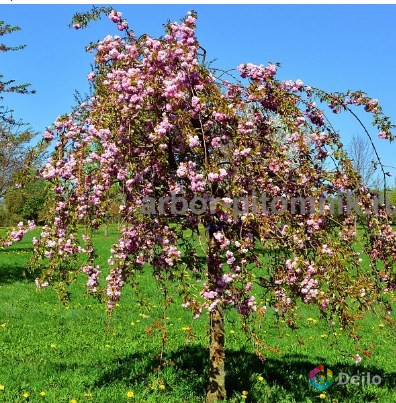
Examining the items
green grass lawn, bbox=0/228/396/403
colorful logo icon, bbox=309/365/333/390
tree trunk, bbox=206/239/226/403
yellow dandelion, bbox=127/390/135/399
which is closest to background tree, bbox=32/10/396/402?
tree trunk, bbox=206/239/226/403

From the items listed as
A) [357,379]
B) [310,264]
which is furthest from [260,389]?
[310,264]

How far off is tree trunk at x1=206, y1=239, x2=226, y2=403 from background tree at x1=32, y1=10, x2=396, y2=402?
2cm

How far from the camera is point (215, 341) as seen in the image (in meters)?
5.54

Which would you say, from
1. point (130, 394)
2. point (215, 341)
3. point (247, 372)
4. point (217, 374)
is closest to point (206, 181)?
point (215, 341)

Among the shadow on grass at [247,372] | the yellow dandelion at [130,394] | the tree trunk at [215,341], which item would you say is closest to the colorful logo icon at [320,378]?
the shadow on grass at [247,372]

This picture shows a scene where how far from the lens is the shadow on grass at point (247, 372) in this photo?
6387mm

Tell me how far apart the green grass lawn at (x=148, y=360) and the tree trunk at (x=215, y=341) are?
0.64 feet

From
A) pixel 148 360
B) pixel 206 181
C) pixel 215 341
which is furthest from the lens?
pixel 148 360

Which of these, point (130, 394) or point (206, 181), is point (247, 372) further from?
point (206, 181)

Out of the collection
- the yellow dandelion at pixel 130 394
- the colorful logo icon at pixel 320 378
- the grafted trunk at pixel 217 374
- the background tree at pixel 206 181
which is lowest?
the yellow dandelion at pixel 130 394

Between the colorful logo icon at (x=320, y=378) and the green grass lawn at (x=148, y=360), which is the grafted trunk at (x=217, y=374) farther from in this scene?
the colorful logo icon at (x=320, y=378)

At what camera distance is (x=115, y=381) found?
256 inches

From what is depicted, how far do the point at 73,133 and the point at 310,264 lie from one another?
2.72 meters

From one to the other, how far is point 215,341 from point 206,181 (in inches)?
81.9
